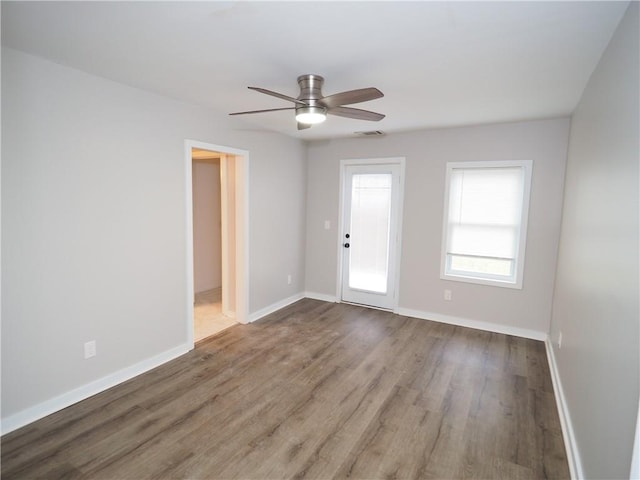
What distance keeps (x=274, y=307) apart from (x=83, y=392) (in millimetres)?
2465

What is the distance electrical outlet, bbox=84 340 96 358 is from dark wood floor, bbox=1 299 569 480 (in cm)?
34

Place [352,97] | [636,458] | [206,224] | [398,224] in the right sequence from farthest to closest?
[206,224]
[398,224]
[352,97]
[636,458]

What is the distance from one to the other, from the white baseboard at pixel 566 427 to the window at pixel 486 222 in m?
1.16

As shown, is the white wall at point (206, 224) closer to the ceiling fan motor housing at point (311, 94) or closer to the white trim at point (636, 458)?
the ceiling fan motor housing at point (311, 94)

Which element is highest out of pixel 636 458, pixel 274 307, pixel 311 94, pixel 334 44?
pixel 334 44

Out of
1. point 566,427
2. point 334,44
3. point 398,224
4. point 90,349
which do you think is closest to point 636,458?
point 566,427

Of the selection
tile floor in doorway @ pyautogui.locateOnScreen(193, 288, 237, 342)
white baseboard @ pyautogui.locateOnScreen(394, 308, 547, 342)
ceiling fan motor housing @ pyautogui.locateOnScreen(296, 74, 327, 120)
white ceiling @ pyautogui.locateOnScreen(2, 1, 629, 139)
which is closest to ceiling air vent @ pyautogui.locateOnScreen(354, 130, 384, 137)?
white ceiling @ pyautogui.locateOnScreen(2, 1, 629, 139)

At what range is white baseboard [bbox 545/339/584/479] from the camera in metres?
1.96

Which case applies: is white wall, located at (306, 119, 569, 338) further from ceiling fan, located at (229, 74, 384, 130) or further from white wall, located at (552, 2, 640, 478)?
ceiling fan, located at (229, 74, 384, 130)

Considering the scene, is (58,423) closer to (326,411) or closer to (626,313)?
(326,411)

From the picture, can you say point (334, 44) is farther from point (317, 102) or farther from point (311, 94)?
point (311, 94)

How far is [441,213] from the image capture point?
4.34 m

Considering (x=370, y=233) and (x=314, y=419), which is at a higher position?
(x=370, y=233)

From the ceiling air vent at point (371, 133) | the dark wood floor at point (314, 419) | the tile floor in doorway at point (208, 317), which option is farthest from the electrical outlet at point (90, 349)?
the ceiling air vent at point (371, 133)
